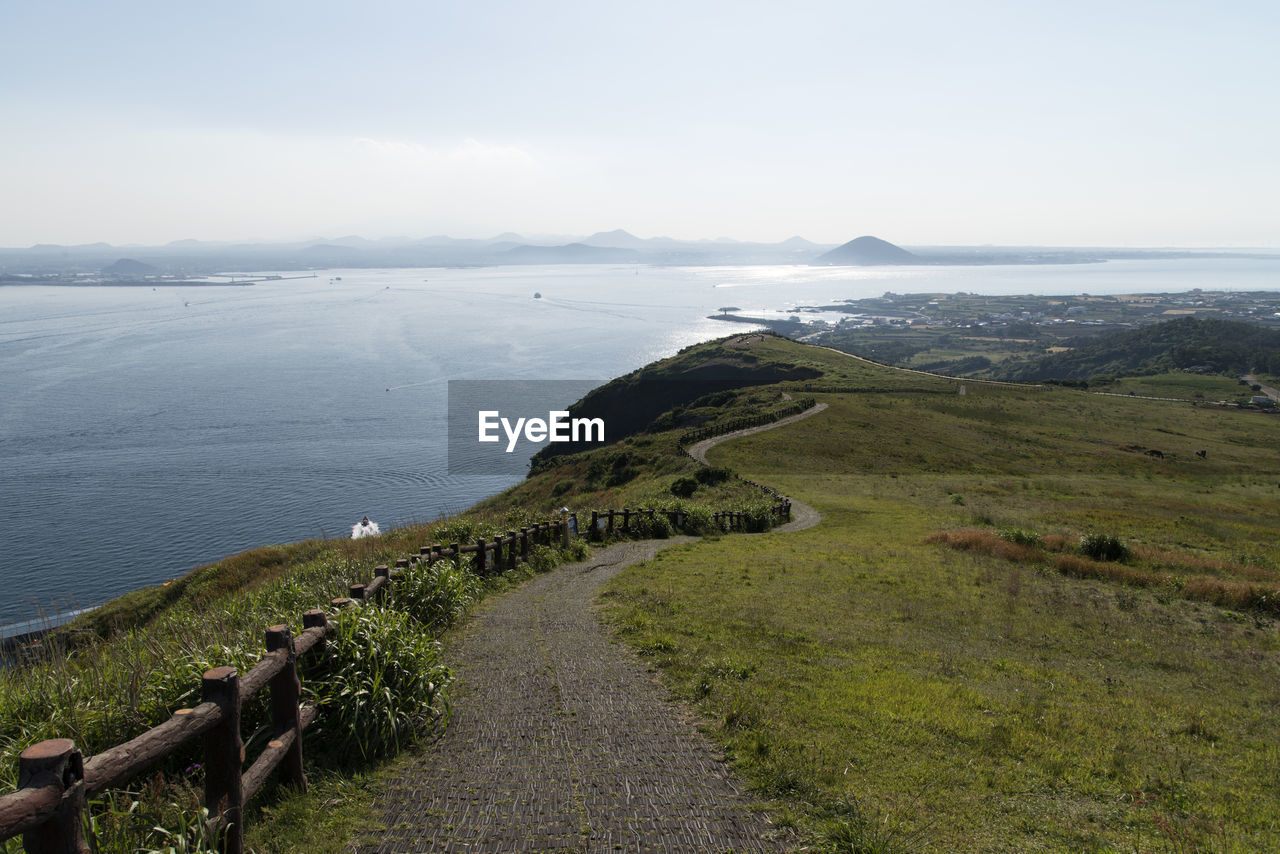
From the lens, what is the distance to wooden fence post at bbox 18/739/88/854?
354cm

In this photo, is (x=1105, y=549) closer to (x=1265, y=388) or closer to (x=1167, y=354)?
(x=1265, y=388)

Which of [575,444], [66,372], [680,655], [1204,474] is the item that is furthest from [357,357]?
[680,655]

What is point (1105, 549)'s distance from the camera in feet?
68.9

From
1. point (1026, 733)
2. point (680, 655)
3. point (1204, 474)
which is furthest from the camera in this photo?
point (1204, 474)

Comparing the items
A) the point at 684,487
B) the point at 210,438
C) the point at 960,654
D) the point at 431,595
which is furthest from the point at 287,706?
the point at 210,438

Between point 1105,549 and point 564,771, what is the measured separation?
2030cm

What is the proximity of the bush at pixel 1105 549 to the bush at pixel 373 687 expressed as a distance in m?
20.4

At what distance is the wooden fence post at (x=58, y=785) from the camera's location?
3.54 meters

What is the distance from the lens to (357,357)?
143500 millimetres

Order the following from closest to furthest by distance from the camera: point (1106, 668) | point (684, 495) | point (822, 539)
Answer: point (1106, 668), point (822, 539), point (684, 495)

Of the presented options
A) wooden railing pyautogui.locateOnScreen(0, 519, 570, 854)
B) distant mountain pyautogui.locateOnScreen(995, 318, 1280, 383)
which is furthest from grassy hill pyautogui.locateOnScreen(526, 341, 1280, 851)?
distant mountain pyautogui.locateOnScreen(995, 318, 1280, 383)

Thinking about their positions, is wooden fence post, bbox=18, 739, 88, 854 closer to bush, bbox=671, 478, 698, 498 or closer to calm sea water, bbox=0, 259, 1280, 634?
calm sea water, bbox=0, 259, 1280, 634

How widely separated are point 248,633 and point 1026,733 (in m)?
8.83

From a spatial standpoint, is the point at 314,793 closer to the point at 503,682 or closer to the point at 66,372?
the point at 503,682
